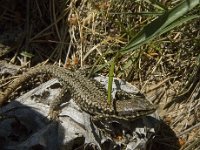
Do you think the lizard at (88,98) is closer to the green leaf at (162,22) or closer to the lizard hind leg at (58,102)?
the lizard hind leg at (58,102)

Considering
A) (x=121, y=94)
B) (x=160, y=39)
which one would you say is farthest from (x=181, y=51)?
(x=121, y=94)

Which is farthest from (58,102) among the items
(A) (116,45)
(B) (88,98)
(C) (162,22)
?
(C) (162,22)

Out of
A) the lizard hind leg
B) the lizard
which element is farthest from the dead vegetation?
the lizard hind leg

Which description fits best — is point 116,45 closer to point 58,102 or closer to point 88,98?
point 88,98

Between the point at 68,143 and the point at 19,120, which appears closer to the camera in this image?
the point at 68,143

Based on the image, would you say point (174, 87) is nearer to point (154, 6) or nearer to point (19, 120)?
point (154, 6)

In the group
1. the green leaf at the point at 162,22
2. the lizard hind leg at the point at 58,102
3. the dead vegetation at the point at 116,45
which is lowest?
the lizard hind leg at the point at 58,102

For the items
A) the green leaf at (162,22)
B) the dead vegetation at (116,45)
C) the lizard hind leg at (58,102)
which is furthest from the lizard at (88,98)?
the green leaf at (162,22)

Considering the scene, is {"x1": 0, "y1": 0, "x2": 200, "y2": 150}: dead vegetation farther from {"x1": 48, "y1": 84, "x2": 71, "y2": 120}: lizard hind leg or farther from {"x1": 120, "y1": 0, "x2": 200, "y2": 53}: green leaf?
{"x1": 120, "y1": 0, "x2": 200, "y2": 53}: green leaf
